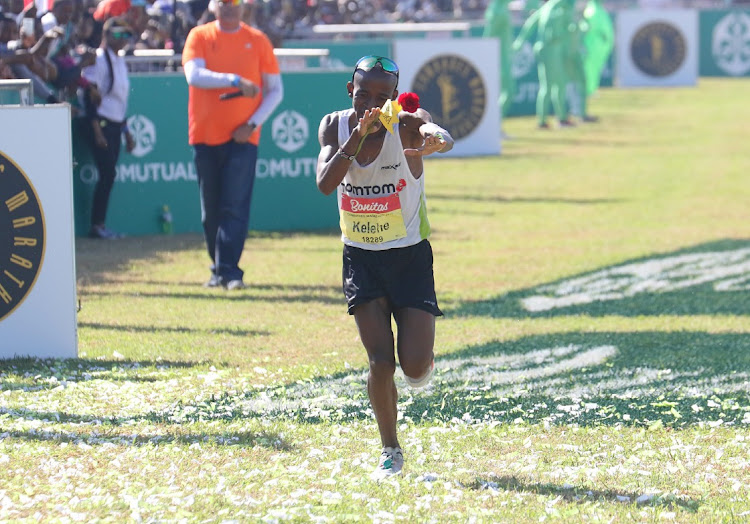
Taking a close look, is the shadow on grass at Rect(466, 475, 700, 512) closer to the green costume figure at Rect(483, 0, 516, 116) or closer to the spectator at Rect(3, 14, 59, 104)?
the spectator at Rect(3, 14, 59, 104)

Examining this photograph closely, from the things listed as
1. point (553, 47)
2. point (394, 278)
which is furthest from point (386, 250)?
point (553, 47)

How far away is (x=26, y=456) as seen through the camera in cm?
616

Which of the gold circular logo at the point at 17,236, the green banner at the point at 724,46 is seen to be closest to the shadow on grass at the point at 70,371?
the gold circular logo at the point at 17,236

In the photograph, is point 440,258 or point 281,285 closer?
point 281,285

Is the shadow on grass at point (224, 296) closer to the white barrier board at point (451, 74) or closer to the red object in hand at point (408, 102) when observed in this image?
the red object in hand at point (408, 102)

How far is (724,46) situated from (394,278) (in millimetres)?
39764

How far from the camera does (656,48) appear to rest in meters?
40.7

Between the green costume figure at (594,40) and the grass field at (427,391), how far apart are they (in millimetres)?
16942

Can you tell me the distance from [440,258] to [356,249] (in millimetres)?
7062

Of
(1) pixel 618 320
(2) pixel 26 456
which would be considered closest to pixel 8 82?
(2) pixel 26 456

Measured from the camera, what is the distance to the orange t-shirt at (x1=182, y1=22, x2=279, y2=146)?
10.8 metres

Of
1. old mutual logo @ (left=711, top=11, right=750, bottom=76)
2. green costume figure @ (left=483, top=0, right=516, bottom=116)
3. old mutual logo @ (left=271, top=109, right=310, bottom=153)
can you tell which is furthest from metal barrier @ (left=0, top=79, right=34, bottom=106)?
old mutual logo @ (left=711, top=11, right=750, bottom=76)

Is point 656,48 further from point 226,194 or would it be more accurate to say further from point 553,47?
point 226,194

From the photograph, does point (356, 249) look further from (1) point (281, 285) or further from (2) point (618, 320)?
(1) point (281, 285)
